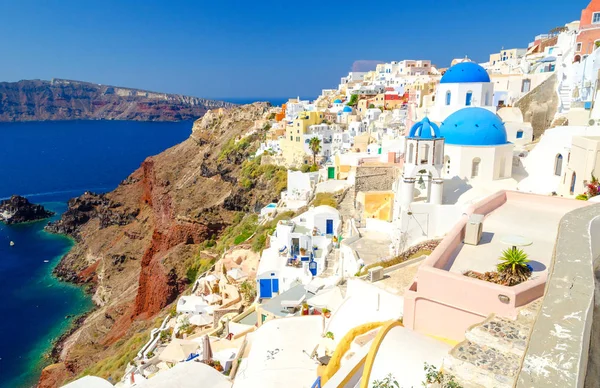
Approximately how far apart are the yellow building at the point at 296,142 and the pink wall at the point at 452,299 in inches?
1458

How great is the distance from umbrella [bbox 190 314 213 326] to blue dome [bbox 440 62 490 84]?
723 inches

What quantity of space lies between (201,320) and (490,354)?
17.2 meters

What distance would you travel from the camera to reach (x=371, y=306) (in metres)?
9.98

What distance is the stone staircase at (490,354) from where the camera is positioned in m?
4.44

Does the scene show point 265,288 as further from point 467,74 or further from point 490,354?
point 467,74

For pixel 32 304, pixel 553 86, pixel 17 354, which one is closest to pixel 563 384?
pixel 553 86

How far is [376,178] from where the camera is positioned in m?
23.8

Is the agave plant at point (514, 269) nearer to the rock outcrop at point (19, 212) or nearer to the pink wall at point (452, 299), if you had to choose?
the pink wall at point (452, 299)

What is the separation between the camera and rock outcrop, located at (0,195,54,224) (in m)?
60.2

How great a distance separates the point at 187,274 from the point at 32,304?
17896mm

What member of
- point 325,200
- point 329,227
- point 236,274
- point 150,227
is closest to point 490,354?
point 329,227

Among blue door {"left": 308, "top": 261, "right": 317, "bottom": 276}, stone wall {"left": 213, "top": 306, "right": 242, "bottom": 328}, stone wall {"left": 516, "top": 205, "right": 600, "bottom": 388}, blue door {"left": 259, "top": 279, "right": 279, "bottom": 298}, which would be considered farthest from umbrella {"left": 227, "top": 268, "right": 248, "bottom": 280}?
stone wall {"left": 516, "top": 205, "right": 600, "bottom": 388}

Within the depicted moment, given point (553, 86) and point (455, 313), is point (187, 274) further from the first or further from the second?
point (553, 86)

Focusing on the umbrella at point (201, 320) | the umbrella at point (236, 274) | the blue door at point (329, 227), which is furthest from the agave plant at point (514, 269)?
the umbrella at point (236, 274)
